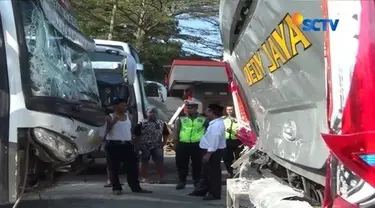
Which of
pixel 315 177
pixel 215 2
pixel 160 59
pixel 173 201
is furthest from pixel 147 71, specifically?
pixel 315 177

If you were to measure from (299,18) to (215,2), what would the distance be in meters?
25.6

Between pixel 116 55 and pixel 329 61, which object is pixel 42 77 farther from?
pixel 116 55

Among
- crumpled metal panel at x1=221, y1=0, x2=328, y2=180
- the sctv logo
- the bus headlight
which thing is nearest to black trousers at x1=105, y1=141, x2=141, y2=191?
the bus headlight

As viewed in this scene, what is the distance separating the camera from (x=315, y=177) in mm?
3027

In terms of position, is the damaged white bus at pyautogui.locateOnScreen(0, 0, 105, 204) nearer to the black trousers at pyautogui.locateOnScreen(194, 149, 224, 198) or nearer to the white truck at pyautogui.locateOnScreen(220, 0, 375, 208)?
the white truck at pyautogui.locateOnScreen(220, 0, 375, 208)

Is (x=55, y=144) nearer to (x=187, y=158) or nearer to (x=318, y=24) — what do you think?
(x=318, y=24)

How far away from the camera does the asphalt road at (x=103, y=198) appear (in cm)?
904

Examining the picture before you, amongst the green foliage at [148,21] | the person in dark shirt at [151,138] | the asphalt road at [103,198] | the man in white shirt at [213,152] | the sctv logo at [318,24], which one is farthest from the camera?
the green foliage at [148,21]

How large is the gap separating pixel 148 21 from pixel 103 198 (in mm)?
18880

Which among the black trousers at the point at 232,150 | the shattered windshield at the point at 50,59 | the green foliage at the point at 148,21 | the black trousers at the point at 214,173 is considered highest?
the green foliage at the point at 148,21

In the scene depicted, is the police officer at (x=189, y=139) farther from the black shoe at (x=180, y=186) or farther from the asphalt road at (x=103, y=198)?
the asphalt road at (x=103, y=198)

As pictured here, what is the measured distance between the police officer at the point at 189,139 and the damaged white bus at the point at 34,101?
4.41m

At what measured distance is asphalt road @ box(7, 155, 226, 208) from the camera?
356 inches

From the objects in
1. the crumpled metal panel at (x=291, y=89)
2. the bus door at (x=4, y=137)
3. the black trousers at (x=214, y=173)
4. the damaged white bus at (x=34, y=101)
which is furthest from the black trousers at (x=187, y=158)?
the crumpled metal panel at (x=291, y=89)
